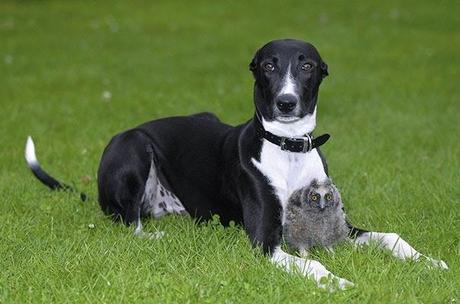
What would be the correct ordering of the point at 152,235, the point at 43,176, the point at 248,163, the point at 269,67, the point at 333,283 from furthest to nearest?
the point at 43,176 → the point at 152,235 → the point at 248,163 → the point at 269,67 → the point at 333,283

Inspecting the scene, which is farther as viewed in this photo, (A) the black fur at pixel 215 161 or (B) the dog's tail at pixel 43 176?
(B) the dog's tail at pixel 43 176

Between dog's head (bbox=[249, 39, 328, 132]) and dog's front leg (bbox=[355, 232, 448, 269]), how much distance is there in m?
0.92

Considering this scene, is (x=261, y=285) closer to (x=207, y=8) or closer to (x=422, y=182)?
(x=422, y=182)

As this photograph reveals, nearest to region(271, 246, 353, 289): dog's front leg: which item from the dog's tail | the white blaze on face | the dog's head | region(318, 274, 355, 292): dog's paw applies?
region(318, 274, 355, 292): dog's paw

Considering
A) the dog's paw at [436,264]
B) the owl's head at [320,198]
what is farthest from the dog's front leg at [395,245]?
the owl's head at [320,198]

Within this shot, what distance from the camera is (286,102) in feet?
17.1

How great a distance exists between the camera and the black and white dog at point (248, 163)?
5.35 m

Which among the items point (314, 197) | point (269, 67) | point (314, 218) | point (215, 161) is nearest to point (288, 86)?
point (269, 67)

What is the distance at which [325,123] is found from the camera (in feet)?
32.5

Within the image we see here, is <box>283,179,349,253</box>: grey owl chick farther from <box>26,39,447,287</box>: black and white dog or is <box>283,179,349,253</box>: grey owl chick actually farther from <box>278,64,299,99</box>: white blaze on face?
<box>278,64,299,99</box>: white blaze on face

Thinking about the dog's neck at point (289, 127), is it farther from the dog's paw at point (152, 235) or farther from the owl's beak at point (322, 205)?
the dog's paw at point (152, 235)

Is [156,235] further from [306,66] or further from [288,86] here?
[306,66]

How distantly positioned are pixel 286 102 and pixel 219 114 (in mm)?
5093

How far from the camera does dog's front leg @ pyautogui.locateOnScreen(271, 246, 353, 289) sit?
4686mm
